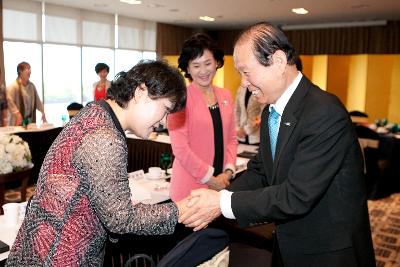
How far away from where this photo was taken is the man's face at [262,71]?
57.3 inches

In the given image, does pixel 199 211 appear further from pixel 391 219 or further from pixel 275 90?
pixel 391 219

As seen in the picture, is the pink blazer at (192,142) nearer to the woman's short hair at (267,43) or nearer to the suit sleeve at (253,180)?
the suit sleeve at (253,180)

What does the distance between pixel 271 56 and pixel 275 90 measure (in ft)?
0.42

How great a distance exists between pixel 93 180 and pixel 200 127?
122cm

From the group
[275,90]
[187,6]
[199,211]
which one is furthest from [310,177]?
[187,6]

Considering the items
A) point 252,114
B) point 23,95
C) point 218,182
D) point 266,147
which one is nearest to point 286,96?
point 266,147

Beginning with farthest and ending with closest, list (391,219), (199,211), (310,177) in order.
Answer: (391,219)
(199,211)
(310,177)

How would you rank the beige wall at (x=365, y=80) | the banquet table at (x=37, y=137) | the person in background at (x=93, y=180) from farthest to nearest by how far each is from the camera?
1. the beige wall at (x=365, y=80)
2. the banquet table at (x=37, y=137)
3. the person in background at (x=93, y=180)

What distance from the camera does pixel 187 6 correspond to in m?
8.34

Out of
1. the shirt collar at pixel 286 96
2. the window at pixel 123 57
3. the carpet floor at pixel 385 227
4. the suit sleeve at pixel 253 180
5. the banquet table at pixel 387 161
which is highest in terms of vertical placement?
the window at pixel 123 57


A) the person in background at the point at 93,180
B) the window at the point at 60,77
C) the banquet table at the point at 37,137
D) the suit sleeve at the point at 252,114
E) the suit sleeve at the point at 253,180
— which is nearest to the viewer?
the person in background at the point at 93,180

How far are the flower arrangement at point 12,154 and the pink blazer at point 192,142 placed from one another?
1652 millimetres

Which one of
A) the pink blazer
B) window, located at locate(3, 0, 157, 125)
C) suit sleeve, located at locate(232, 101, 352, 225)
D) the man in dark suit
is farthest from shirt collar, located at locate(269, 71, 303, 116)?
window, located at locate(3, 0, 157, 125)

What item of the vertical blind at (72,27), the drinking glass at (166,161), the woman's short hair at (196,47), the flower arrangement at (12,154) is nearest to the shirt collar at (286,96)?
the woman's short hair at (196,47)
